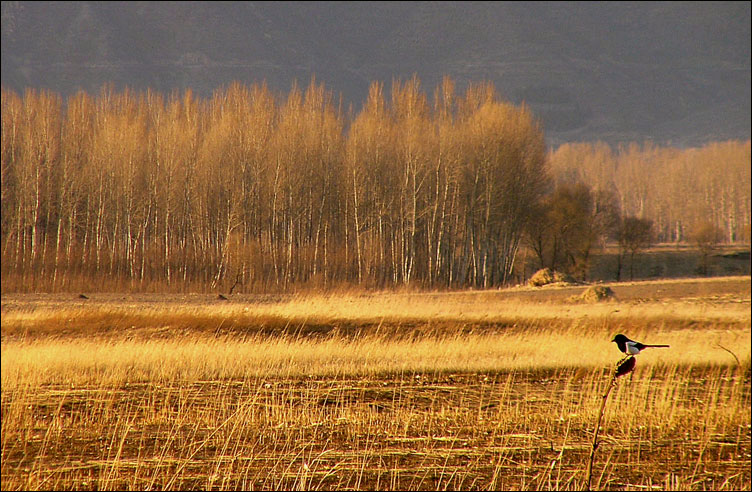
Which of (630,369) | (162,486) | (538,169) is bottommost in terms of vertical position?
(162,486)

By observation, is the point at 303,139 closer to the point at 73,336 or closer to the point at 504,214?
the point at 504,214

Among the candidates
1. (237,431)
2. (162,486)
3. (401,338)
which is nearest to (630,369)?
(162,486)

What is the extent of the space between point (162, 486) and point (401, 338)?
1382cm

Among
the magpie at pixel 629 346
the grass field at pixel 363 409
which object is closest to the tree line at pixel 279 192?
the grass field at pixel 363 409

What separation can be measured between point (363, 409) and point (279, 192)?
121 feet

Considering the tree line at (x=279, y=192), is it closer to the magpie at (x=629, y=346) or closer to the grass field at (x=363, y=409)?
the grass field at (x=363, y=409)

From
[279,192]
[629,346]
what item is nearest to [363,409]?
[629,346]

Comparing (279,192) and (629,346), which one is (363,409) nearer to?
(629,346)

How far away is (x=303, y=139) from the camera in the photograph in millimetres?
48219

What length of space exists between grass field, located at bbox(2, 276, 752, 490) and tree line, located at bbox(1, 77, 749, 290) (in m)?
24.6

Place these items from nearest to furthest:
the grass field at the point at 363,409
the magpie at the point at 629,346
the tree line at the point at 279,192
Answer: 1. the magpie at the point at 629,346
2. the grass field at the point at 363,409
3. the tree line at the point at 279,192

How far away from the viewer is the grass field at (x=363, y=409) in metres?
7.73

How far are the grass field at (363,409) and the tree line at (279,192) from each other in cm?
2462

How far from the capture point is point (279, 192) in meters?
46.7
